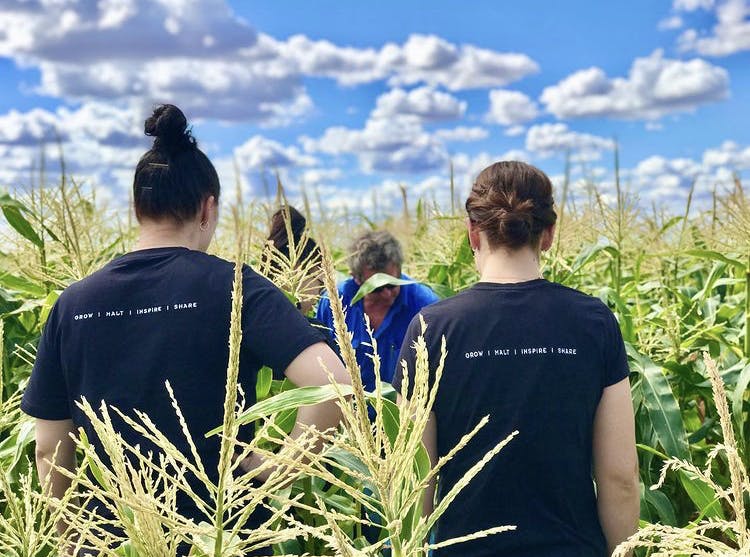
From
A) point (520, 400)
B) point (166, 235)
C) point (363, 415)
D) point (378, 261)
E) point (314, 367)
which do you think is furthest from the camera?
point (378, 261)

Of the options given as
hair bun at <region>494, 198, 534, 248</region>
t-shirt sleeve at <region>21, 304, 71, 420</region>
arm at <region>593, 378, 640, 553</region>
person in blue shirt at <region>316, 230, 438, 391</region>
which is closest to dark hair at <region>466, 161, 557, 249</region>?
hair bun at <region>494, 198, 534, 248</region>

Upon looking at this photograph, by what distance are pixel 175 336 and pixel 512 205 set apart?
3.35 feet

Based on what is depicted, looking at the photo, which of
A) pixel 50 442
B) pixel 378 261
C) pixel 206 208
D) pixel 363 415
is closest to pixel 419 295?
pixel 378 261

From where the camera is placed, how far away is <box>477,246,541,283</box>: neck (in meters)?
2.29

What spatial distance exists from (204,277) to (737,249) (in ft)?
9.33

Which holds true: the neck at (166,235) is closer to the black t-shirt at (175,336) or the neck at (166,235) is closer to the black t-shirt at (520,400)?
the black t-shirt at (175,336)

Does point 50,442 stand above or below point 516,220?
below

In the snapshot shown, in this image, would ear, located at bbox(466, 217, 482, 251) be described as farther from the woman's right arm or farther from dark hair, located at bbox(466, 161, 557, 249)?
the woman's right arm

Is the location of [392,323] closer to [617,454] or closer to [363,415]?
[617,454]

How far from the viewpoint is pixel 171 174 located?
98.3 inches

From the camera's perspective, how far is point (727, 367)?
161 inches

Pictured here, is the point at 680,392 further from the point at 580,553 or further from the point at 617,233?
the point at 580,553

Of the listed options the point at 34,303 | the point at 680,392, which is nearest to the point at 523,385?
the point at 680,392

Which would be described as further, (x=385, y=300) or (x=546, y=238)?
(x=385, y=300)
